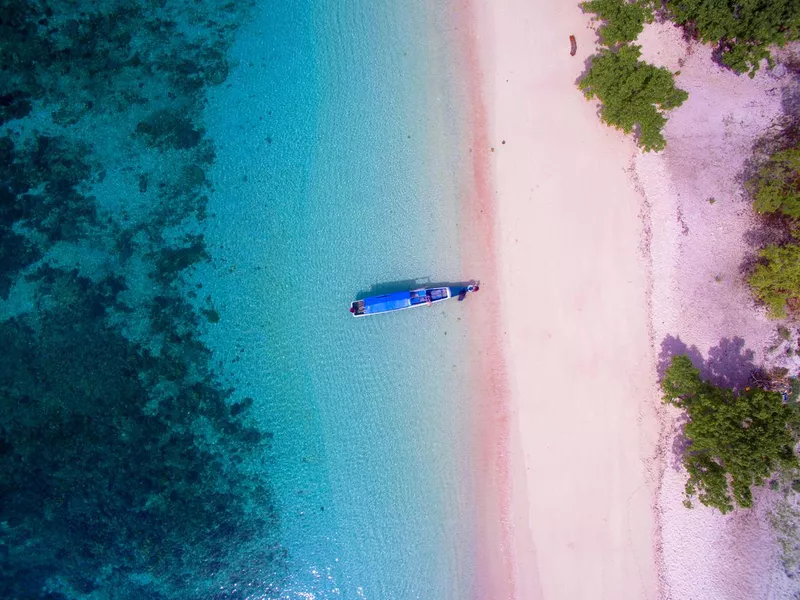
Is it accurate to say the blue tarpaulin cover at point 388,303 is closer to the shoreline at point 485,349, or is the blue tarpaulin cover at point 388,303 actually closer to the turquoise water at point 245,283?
the turquoise water at point 245,283

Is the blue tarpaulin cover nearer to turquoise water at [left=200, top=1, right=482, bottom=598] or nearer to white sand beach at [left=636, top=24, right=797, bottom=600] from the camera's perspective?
turquoise water at [left=200, top=1, right=482, bottom=598]

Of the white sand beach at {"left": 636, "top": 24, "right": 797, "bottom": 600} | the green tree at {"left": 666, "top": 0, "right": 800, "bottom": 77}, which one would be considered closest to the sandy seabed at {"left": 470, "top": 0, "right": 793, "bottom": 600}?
the white sand beach at {"left": 636, "top": 24, "right": 797, "bottom": 600}

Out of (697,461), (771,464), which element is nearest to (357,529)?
(697,461)

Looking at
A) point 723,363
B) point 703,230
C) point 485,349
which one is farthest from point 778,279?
point 485,349

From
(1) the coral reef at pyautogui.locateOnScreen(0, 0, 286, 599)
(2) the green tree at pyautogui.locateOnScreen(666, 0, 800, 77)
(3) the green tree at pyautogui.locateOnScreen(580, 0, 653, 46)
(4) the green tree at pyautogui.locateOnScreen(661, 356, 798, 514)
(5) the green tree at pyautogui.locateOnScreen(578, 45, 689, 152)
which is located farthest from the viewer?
(1) the coral reef at pyautogui.locateOnScreen(0, 0, 286, 599)

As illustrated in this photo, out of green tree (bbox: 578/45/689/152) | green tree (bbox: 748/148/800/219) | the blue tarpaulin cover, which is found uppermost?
green tree (bbox: 578/45/689/152)

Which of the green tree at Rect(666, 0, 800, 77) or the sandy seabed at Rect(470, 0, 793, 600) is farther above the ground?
the green tree at Rect(666, 0, 800, 77)

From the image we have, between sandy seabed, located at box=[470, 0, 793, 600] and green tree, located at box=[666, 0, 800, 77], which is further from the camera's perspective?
sandy seabed, located at box=[470, 0, 793, 600]
